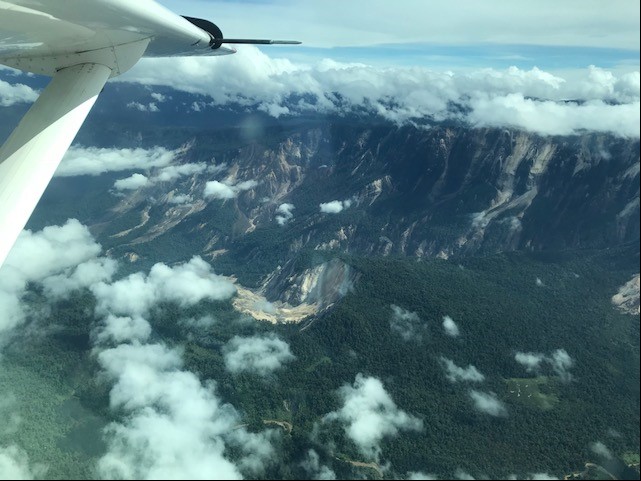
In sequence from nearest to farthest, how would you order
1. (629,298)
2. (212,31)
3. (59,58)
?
(59,58) → (212,31) → (629,298)

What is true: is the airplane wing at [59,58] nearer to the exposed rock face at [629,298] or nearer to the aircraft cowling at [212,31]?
the aircraft cowling at [212,31]

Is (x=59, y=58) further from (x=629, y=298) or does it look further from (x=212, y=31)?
(x=629, y=298)

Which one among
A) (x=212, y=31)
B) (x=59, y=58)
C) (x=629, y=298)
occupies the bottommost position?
(x=629, y=298)

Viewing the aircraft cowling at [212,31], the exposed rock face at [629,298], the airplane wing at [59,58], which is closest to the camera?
the airplane wing at [59,58]

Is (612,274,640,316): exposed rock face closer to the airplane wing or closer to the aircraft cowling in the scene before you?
the aircraft cowling

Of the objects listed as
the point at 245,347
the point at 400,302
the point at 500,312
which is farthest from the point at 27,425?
the point at 500,312

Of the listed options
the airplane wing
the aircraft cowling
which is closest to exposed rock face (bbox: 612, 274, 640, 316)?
the aircraft cowling

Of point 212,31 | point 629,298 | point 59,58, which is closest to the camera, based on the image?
point 59,58

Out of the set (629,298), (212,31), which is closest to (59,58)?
(212,31)

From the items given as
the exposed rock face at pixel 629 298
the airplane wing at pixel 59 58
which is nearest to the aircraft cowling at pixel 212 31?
the airplane wing at pixel 59 58
